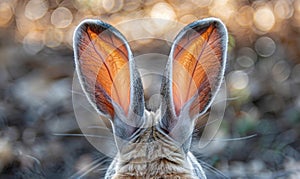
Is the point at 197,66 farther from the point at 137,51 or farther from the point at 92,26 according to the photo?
the point at 137,51

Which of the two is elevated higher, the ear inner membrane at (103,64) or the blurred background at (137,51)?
the ear inner membrane at (103,64)

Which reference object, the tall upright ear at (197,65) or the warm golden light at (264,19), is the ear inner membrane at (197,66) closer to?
the tall upright ear at (197,65)

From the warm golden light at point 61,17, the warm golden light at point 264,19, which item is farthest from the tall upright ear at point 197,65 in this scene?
the warm golden light at point 61,17

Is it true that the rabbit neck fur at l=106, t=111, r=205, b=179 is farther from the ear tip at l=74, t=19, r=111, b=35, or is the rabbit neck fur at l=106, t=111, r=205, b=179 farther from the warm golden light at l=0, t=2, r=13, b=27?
the warm golden light at l=0, t=2, r=13, b=27

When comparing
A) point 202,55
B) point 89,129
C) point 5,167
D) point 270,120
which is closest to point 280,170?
point 270,120

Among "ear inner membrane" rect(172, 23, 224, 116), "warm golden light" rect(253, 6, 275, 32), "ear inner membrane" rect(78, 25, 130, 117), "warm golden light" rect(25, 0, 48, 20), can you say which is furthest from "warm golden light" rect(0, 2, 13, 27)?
"ear inner membrane" rect(172, 23, 224, 116)

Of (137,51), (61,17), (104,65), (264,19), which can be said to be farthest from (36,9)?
(104,65)
